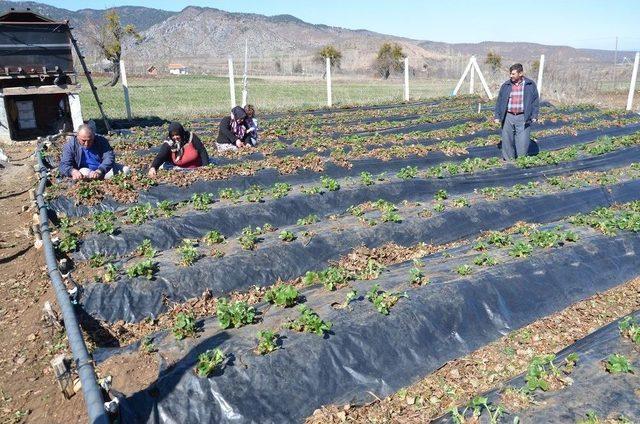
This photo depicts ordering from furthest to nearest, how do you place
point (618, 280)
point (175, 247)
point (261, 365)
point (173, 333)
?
point (175, 247)
point (618, 280)
point (173, 333)
point (261, 365)

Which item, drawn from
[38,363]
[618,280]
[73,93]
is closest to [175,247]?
[38,363]

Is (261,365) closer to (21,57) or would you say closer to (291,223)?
(291,223)

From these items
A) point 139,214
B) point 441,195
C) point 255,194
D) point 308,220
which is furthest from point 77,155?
point 441,195

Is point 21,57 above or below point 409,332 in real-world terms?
above

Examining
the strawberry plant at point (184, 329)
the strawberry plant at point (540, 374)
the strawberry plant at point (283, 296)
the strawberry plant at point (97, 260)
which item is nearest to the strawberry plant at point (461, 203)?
the strawberry plant at point (283, 296)

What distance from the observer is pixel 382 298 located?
5.02 metres

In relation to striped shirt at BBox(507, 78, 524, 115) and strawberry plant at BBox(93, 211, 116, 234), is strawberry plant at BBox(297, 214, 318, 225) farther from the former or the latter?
striped shirt at BBox(507, 78, 524, 115)

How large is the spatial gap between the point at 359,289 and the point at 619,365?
2486mm

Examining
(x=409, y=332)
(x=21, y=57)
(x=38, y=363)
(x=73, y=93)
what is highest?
(x=21, y=57)

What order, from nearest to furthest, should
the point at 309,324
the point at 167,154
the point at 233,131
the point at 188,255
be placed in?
the point at 309,324, the point at 188,255, the point at 167,154, the point at 233,131

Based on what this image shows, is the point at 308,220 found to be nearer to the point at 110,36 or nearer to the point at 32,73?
the point at 32,73

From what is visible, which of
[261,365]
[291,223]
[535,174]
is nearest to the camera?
[261,365]

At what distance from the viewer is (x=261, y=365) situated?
4.19 m

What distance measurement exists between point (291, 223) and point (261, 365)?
4.34 meters
